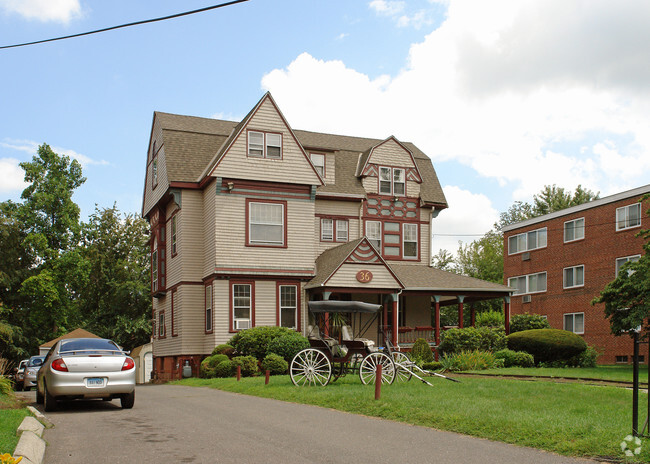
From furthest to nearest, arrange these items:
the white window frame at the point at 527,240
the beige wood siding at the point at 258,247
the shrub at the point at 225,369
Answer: the white window frame at the point at 527,240 → the beige wood siding at the point at 258,247 → the shrub at the point at 225,369

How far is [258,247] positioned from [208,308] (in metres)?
3.52

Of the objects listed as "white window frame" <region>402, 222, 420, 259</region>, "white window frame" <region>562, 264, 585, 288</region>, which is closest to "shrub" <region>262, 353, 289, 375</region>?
"white window frame" <region>402, 222, 420, 259</region>

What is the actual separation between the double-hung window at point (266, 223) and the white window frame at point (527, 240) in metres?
18.7

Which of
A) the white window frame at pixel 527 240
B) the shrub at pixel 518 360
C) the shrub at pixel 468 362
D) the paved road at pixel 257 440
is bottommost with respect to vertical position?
the shrub at pixel 518 360

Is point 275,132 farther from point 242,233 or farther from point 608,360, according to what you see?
point 608,360

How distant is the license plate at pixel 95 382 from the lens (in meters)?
15.2

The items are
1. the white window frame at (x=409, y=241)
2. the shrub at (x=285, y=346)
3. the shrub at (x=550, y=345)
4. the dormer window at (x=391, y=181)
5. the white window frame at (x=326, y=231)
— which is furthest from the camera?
the white window frame at (x=409, y=241)

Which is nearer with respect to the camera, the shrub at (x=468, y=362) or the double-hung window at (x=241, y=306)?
the shrub at (x=468, y=362)

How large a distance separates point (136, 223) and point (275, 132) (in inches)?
1341

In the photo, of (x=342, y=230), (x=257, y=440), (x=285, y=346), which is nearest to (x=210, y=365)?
(x=285, y=346)

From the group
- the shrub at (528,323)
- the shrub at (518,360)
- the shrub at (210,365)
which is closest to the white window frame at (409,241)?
the shrub at (528,323)

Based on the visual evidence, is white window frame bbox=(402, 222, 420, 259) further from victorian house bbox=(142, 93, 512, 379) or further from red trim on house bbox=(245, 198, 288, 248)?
red trim on house bbox=(245, 198, 288, 248)

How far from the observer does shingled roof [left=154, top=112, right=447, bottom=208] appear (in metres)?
33.2

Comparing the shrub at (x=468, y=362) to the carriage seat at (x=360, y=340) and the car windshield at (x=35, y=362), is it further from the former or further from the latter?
the car windshield at (x=35, y=362)
